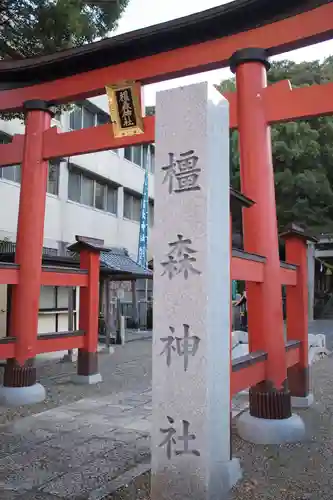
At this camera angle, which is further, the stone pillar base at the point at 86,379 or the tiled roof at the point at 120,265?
the tiled roof at the point at 120,265

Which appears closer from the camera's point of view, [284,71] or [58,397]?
[58,397]

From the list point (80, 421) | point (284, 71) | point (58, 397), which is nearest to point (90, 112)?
point (284, 71)

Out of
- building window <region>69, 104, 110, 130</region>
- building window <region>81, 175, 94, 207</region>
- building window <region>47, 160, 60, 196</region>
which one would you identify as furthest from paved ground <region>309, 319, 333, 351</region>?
building window <region>69, 104, 110, 130</region>

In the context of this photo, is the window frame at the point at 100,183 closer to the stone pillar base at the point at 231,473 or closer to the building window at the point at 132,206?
the building window at the point at 132,206

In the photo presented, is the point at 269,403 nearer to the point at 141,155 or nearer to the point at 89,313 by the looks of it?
the point at 89,313

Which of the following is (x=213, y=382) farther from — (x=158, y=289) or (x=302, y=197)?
(x=302, y=197)

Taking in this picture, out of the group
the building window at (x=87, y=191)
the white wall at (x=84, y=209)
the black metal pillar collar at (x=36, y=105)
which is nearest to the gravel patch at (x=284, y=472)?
the black metal pillar collar at (x=36, y=105)

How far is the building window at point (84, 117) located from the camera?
61.5 ft

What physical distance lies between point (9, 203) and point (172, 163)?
12.5 meters

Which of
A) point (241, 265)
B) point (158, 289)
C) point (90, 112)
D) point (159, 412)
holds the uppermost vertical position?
point (90, 112)

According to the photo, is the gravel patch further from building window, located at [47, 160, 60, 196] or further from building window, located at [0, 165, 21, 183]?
building window, located at [47, 160, 60, 196]

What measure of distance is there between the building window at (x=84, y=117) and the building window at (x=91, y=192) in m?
1.80

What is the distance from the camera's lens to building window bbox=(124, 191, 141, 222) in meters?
23.1

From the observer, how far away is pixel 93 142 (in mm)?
8133
